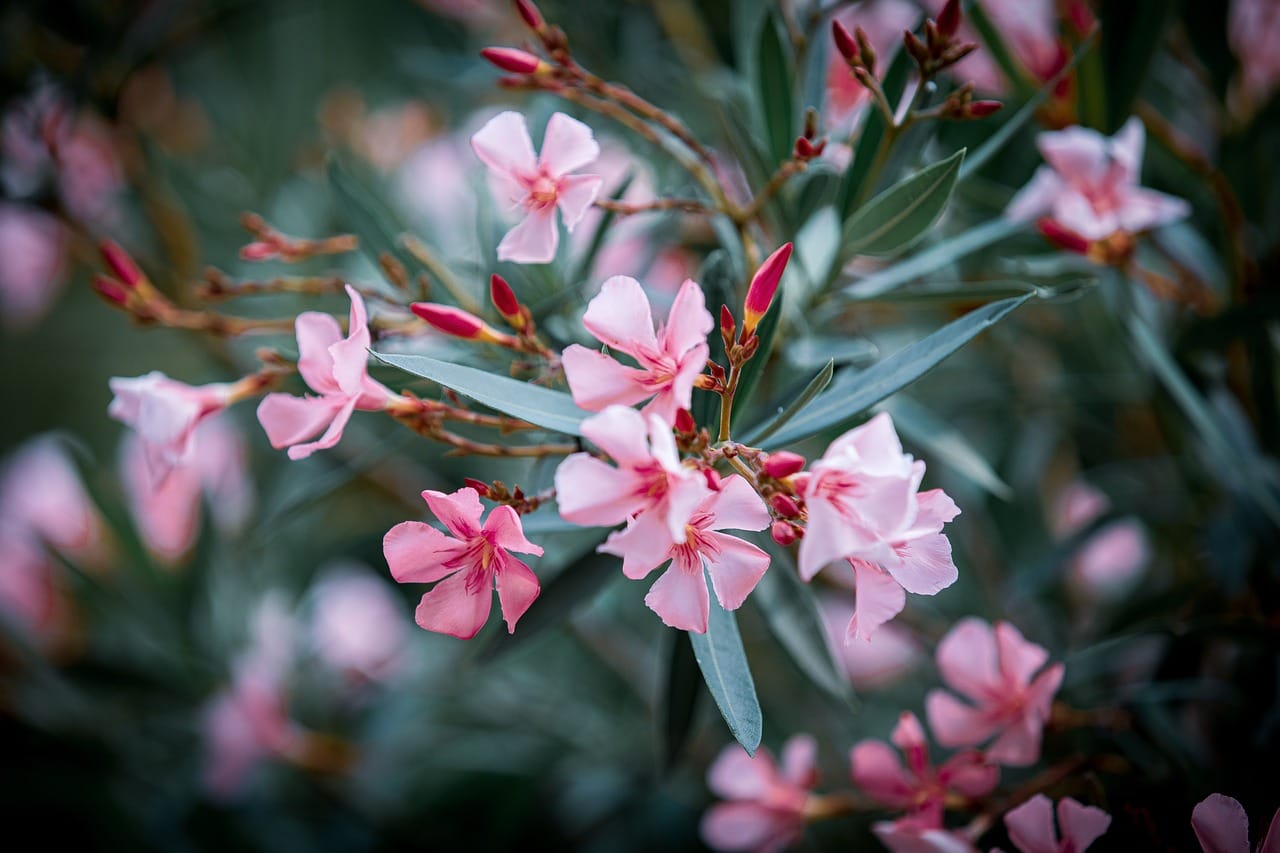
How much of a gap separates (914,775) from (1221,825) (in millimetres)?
200

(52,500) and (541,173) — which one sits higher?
(541,173)

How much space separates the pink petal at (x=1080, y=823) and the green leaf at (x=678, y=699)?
275 millimetres

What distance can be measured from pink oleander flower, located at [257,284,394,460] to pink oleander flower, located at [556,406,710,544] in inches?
6.5

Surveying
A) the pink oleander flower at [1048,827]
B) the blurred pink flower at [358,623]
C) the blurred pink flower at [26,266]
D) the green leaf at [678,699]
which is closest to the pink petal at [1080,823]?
the pink oleander flower at [1048,827]

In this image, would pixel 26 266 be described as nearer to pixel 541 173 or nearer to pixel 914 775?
pixel 541 173

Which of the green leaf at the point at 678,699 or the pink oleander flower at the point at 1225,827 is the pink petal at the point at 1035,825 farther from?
the green leaf at the point at 678,699

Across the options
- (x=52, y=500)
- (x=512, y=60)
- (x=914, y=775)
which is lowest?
(x=52, y=500)

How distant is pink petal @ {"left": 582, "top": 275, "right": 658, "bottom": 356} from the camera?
19.0 inches

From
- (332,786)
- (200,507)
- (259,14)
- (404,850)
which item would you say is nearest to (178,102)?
(259,14)

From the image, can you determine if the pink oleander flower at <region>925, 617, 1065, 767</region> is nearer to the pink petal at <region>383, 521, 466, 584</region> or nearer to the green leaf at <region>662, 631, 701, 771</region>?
the green leaf at <region>662, 631, 701, 771</region>

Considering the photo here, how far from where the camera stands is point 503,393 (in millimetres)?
501

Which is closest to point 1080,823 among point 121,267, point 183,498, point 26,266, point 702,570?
point 702,570

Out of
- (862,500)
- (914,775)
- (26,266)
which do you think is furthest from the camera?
(26,266)

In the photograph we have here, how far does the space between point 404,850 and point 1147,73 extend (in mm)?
1368
